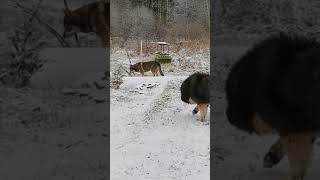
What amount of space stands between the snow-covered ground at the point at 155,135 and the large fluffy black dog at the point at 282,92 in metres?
0.75

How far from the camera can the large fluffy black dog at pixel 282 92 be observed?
2.04 m

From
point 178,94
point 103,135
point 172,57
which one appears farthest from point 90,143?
point 172,57

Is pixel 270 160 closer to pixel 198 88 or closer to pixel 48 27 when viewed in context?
pixel 198 88

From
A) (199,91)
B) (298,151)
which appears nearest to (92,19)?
(199,91)

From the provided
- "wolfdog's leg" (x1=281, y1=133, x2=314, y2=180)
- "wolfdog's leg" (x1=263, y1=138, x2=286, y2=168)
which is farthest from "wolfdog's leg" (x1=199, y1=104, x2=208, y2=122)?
"wolfdog's leg" (x1=281, y1=133, x2=314, y2=180)

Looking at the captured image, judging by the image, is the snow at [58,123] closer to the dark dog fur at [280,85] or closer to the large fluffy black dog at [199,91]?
the large fluffy black dog at [199,91]

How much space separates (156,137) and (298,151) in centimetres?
188

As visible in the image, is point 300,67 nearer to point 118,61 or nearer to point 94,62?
point 94,62

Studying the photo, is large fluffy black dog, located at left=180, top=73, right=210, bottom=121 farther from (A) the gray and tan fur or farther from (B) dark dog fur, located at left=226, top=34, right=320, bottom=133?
(B) dark dog fur, located at left=226, top=34, right=320, bottom=133

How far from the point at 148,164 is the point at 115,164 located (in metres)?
0.24

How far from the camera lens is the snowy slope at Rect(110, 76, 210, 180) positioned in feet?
9.65

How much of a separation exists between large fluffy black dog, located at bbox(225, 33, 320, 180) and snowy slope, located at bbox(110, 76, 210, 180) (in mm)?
742

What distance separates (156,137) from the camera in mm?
3924

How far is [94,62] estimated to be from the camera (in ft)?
18.1
